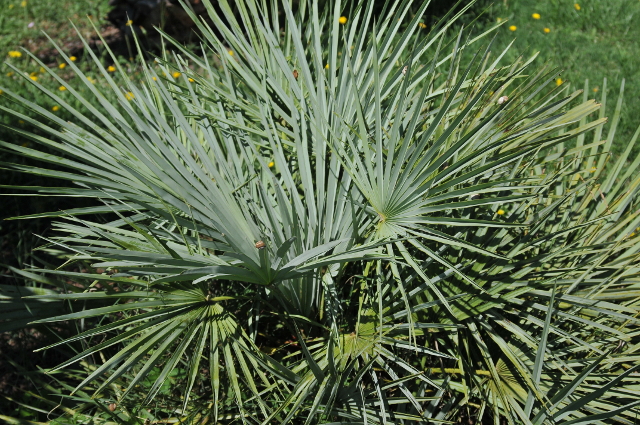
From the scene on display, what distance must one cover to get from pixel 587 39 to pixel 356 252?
10.7 ft

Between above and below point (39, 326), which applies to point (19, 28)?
above

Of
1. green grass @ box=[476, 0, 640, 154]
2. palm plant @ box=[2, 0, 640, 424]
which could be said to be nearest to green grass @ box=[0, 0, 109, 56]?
palm plant @ box=[2, 0, 640, 424]

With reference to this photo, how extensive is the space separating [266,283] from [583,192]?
1.47m

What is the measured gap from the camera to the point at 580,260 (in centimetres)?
203

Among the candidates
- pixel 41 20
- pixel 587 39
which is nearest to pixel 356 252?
pixel 587 39

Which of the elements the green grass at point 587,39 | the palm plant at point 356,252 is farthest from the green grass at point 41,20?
the green grass at point 587,39

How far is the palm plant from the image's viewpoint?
1513 mm

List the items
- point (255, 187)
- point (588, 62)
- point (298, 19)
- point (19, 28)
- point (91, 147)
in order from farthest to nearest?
1. point (19, 28)
2. point (588, 62)
3. point (298, 19)
4. point (255, 187)
5. point (91, 147)

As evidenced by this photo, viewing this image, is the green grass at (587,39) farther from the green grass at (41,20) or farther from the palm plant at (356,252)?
the green grass at (41,20)

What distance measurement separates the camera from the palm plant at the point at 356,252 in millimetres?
1513

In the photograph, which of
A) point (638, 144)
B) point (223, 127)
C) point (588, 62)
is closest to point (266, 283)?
point (223, 127)

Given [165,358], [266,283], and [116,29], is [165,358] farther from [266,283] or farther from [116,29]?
[116,29]

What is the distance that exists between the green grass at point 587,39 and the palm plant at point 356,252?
1726mm

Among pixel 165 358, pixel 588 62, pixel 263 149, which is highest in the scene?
pixel 588 62
